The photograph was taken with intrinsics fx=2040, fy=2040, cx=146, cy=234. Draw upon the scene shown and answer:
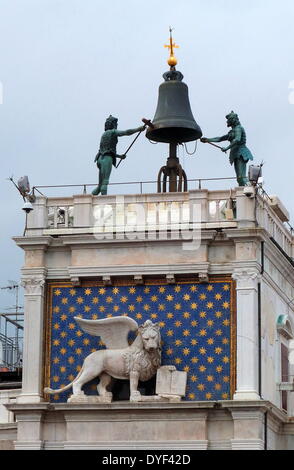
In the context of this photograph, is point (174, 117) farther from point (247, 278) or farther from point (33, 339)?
point (33, 339)

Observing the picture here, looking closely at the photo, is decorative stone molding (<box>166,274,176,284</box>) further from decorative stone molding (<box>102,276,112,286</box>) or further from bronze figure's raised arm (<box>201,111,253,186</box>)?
bronze figure's raised arm (<box>201,111,253,186</box>)

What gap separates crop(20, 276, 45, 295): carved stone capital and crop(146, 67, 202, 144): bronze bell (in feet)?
22.3

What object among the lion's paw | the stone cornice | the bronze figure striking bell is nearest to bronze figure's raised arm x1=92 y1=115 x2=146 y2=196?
the bronze figure striking bell

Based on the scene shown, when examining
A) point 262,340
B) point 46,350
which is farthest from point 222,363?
point 46,350

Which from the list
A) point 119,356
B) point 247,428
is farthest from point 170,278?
point 247,428

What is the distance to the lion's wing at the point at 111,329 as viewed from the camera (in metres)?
62.4

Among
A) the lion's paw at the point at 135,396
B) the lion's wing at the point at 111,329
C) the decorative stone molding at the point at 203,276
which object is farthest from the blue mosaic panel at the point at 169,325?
the lion's paw at the point at 135,396

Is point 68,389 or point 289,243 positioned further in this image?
point 289,243

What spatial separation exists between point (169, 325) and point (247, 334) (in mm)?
2479

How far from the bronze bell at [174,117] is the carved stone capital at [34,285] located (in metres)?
6.79

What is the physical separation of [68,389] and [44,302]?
2904 mm

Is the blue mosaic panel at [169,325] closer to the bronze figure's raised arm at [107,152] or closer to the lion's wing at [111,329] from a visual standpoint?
the lion's wing at [111,329]

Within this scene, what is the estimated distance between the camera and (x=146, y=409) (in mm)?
61531
